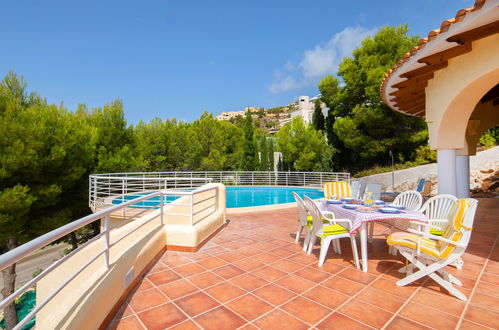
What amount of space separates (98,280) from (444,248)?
333 centimetres

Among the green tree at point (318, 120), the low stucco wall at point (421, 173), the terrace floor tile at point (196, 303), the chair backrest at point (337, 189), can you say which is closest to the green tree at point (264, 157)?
the green tree at point (318, 120)

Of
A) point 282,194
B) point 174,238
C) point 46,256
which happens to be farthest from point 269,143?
point 46,256

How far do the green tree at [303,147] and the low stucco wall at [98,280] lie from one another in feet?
42.8

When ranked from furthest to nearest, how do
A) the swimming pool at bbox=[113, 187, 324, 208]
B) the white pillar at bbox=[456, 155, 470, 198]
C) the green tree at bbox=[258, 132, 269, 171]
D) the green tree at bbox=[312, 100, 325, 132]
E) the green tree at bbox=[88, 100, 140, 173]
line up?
the green tree at bbox=[312, 100, 325, 132] < the green tree at bbox=[258, 132, 269, 171] < the green tree at bbox=[88, 100, 140, 173] < the swimming pool at bbox=[113, 187, 324, 208] < the white pillar at bbox=[456, 155, 470, 198]

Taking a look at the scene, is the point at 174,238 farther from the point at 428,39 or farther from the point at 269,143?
the point at 269,143

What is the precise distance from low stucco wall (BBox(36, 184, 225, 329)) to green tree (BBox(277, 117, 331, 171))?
13054 millimetres

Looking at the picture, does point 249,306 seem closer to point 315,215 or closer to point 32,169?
point 315,215

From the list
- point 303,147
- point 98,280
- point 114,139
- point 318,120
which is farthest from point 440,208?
point 114,139

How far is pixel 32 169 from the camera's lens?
375 inches

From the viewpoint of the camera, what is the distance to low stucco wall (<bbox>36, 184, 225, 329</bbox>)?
71.2 inches

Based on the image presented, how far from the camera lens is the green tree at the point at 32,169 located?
8.95 metres

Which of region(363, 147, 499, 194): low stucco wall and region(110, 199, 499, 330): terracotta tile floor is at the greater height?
region(363, 147, 499, 194): low stucco wall

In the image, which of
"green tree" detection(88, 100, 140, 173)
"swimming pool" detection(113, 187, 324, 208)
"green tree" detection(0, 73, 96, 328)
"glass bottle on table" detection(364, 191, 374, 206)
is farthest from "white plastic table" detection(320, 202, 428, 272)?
"green tree" detection(88, 100, 140, 173)

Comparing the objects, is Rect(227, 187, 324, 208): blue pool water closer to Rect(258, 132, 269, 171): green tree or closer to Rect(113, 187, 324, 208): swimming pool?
Rect(113, 187, 324, 208): swimming pool
